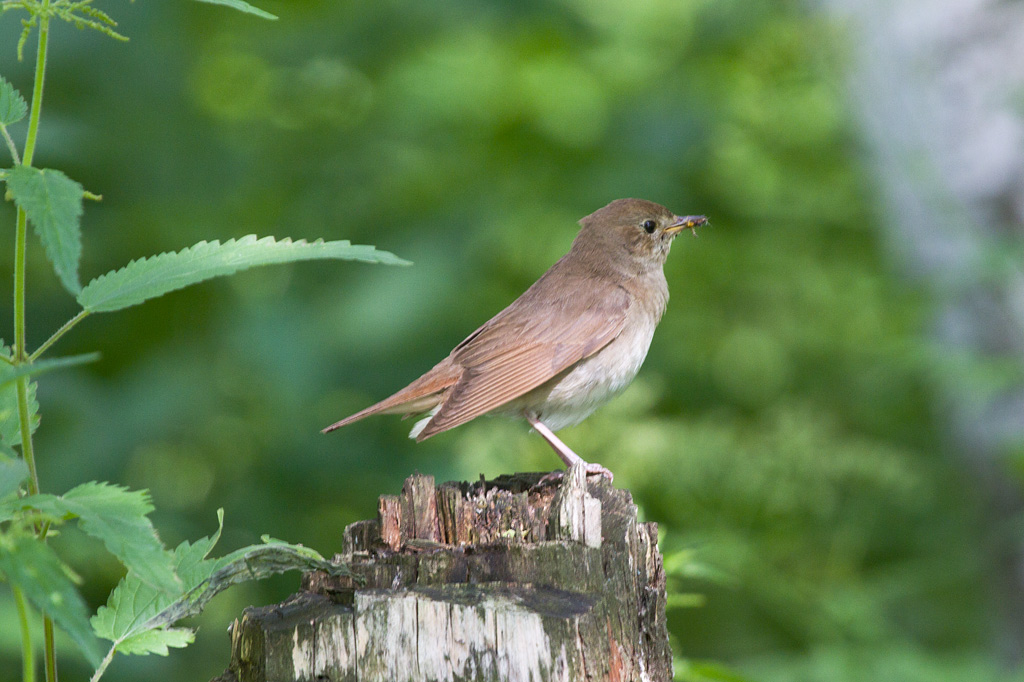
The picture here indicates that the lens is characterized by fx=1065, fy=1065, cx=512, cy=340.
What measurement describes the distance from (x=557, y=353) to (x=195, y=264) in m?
2.66

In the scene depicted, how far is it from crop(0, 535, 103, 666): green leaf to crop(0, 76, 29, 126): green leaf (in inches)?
25.6

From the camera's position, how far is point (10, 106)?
163 centimetres

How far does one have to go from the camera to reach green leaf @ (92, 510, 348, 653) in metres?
1.79

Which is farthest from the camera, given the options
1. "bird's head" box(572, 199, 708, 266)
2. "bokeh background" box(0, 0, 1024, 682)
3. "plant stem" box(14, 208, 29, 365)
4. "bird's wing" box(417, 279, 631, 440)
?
"bokeh background" box(0, 0, 1024, 682)

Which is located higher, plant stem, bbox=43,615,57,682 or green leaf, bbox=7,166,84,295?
green leaf, bbox=7,166,84,295

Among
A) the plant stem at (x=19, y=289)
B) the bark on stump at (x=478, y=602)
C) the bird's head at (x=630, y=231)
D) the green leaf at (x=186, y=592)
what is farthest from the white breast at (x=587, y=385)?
the plant stem at (x=19, y=289)

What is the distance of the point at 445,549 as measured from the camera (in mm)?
2104

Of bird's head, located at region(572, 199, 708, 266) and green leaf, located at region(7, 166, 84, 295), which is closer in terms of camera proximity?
green leaf, located at region(7, 166, 84, 295)

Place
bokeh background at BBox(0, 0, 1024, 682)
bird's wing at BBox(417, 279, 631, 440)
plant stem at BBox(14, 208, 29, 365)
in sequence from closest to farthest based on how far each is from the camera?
plant stem at BBox(14, 208, 29, 365) < bird's wing at BBox(417, 279, 631, 440) < bokeh background at BBox(0, 0, 1024, 682)

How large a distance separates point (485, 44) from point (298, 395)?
336 cm

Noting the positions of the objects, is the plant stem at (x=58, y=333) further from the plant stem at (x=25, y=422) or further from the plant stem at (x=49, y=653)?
the plant stem at (x=49, y=653)

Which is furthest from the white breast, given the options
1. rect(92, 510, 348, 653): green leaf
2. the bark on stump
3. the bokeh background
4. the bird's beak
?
rect(92, 510, 348, 653): green leaf

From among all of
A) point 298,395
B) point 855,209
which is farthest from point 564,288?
point 855,209

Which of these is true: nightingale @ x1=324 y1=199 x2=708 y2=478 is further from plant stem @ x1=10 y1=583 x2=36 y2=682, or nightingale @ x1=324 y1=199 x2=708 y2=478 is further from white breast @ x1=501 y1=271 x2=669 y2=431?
plant stem @ x1=10 y1=583 x2=36 y2=682
